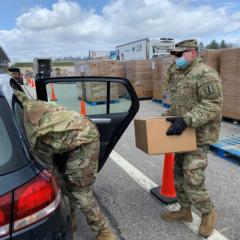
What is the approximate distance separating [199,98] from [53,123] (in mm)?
1339

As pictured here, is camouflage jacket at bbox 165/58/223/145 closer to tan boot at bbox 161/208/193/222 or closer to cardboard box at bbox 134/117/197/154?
cardboard box at bbox 134/117/197/154

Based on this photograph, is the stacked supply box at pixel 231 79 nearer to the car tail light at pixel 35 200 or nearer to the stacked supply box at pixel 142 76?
the stacked supply box at pixel 142 76

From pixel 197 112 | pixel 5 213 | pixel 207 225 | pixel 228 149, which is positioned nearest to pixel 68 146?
pixel 5 213

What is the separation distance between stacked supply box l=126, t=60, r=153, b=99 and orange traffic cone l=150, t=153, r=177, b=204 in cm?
1001

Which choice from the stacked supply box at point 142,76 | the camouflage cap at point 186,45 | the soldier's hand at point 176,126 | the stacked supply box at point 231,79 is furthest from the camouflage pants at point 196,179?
the stacked supply box at point 142,76

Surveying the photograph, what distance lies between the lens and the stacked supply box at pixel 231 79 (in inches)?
297

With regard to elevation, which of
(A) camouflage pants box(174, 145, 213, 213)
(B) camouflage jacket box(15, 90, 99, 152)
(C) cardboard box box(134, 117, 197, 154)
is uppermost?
(B) camouflage jacket box(15, 90, 99, 152)

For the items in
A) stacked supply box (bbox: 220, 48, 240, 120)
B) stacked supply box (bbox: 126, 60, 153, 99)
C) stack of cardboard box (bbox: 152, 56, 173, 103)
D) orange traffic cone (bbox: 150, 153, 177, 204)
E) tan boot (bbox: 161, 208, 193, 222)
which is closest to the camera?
tan boot (bbox: 161, 208, 193, 222)

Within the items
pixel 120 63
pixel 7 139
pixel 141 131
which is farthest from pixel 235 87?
pixel 120 63

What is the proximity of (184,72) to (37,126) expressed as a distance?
1482mm

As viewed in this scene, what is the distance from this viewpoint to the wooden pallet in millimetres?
5257

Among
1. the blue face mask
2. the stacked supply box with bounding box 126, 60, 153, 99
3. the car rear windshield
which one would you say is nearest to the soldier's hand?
the blue face mask

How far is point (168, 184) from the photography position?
387 cm

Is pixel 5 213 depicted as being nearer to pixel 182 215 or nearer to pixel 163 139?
pixel 163 139
